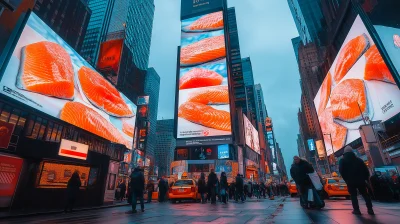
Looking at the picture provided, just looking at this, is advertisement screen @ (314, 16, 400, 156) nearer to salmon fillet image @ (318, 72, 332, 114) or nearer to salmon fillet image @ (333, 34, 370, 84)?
salmon fillet image @ (333, 34, 370, 84)

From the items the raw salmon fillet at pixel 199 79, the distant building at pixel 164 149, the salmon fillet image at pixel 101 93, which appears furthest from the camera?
the distant building at pixel 164 149

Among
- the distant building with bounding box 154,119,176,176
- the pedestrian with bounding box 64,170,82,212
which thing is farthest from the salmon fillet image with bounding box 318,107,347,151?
the distant building with bounding box 154,119,176,176

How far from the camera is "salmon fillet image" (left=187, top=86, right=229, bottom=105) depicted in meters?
49.1

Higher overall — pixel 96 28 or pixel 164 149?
pixel 96 28

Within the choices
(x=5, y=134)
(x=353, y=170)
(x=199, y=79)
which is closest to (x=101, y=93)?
(x=5, y=134)

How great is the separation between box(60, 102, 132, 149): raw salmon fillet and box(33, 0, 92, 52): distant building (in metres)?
56.9

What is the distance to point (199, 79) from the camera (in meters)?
52.0

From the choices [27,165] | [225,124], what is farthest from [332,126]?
[27,165]

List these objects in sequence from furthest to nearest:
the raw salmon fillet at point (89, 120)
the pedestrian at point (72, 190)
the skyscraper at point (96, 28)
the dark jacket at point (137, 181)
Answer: the skyscraper at point (96, 28) → the raw salmon fillet at point (89, 120) → the pedestrian at point (72, 190) → the dark jacket at point (137, 181)

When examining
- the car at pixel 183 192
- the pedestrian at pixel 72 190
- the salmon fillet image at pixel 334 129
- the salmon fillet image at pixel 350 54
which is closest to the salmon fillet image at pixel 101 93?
the pedestrian at pixel 72 190

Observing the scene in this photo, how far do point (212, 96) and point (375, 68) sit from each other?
101 feet

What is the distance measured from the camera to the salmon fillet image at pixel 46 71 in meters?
13.7

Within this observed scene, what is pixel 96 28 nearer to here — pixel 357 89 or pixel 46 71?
pixel 46 71

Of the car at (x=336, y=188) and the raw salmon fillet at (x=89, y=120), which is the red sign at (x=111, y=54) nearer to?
the raw salmon fillet at (x=89, y=120)
